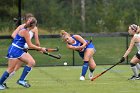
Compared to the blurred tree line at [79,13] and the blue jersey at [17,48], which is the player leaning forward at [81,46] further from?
the blurred tree line at [79,13]

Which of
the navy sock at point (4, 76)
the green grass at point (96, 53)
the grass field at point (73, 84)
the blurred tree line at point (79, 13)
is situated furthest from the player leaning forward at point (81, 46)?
the blurred tree line at point (79, 13)

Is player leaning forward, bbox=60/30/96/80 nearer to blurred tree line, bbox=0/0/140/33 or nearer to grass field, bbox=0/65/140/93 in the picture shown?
grass field, bbox=0/65/140/93

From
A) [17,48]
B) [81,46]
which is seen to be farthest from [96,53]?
[17,48]

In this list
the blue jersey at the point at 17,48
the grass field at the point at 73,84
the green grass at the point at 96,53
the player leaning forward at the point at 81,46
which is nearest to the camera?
the grass field at the point at 73,84

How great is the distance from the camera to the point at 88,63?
56.8 feet

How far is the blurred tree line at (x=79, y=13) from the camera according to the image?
39.2 m

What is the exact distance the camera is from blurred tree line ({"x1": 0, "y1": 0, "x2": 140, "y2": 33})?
1544 inches

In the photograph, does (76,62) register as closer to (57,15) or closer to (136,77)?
(136,77)

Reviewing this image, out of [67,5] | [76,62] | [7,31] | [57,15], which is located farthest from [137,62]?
[67,5]

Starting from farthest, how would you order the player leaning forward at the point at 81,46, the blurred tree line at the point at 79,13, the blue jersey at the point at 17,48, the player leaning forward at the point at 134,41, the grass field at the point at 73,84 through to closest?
the blurred tree line at the point at 79,13, the player leaning forward at the point at 81,46, the player leaning forward at the point at 134,41, the blue jersey at the point at 17,48, the grass field at the point at 73,84

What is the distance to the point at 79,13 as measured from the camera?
44.1 m

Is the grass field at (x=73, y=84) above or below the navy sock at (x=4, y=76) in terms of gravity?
below

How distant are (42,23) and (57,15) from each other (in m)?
2.16

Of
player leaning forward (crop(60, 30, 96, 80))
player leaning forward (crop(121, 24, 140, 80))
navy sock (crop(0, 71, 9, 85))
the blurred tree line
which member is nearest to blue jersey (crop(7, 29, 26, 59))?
navy sock (crop(0, 71, 9, 85))
